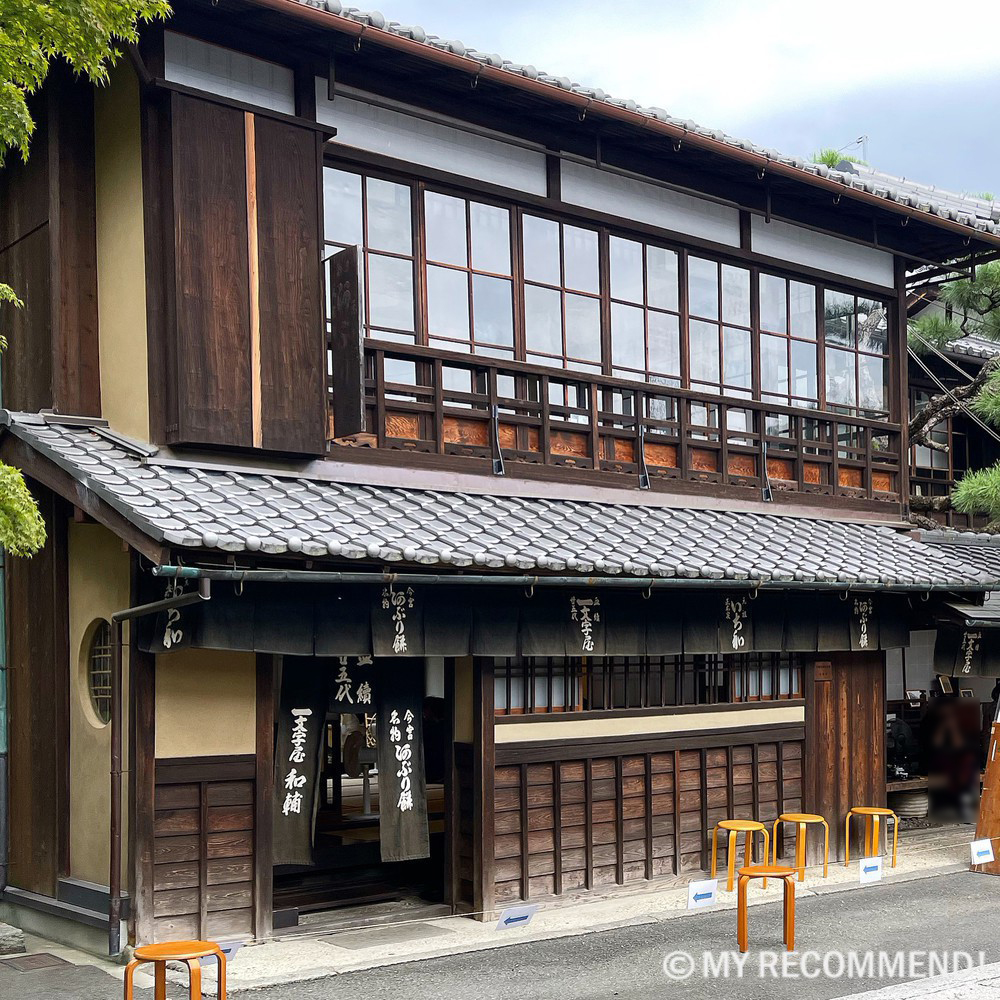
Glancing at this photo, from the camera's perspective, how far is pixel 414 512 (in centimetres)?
1034

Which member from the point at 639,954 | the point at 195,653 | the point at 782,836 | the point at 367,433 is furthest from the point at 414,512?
the point at 782,836

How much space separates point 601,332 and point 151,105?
4941 mm

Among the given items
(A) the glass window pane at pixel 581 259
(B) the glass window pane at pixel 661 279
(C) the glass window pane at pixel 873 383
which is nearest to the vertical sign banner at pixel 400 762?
(A) the glass window pane at pixel 581 259

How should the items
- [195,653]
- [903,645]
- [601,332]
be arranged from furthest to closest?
[903,645] → [601,332] → [195,653]

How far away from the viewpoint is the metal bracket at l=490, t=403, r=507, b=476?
11.6 metres

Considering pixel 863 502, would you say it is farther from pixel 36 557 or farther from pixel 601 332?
pixel 36 557

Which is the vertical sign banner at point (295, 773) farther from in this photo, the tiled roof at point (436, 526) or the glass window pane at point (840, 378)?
the glass window pane at point (840, 378)

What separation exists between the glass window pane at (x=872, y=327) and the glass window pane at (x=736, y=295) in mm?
2057

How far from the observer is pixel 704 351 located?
45.3 feet

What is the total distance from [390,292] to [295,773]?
433cm

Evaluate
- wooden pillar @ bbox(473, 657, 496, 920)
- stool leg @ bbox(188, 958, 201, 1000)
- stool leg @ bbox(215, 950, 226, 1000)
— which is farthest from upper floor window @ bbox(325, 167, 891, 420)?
stool leg @ bbox(188, 958, 201, 1000)

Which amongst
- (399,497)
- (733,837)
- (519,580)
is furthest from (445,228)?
(733,837)

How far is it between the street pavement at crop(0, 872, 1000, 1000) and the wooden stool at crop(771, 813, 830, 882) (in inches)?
33.5

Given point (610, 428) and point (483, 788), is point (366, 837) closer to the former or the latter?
point (483, 788)
